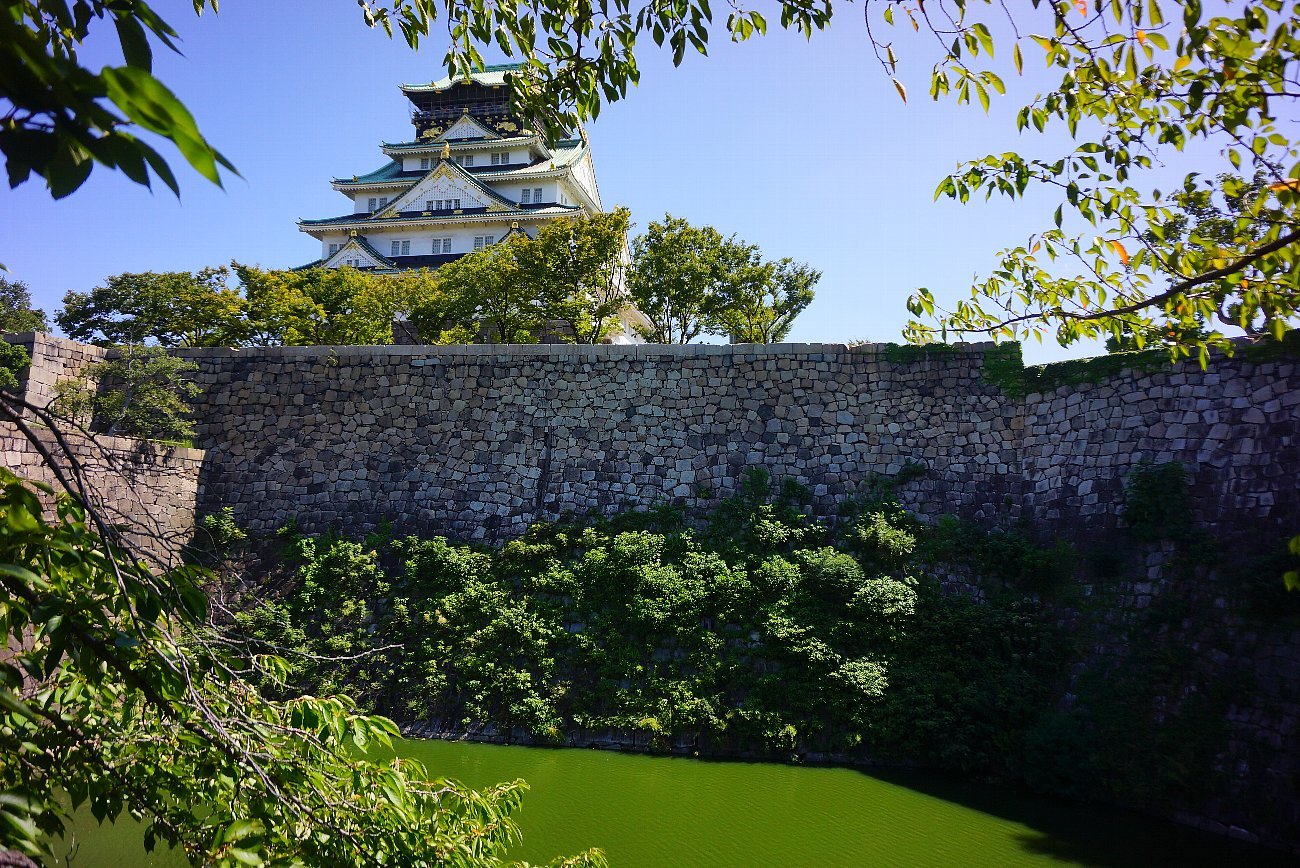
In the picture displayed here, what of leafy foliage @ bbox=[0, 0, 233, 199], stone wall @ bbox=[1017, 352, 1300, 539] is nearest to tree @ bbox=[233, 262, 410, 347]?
stone wall @ bbox=[1017, 352, 1300, 539]

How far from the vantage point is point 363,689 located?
8.45 m

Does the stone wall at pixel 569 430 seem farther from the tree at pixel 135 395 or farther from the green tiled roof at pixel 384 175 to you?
the green tiled roof at pixel 384 175

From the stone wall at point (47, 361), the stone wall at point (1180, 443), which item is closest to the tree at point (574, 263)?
the stone wall at point (47, 361)

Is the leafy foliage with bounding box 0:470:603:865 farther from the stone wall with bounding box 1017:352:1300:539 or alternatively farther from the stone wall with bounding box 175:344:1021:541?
the stone wall with bounding box 175:344:1021:541

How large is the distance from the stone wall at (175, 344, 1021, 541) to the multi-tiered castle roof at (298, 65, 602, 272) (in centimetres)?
875

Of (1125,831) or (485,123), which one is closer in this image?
(1125,831)

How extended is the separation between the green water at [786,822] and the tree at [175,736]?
3.65 meters

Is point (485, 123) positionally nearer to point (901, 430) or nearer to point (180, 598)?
point (901, 430)

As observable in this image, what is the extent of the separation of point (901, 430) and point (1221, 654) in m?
4.04

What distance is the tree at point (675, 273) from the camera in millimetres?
15242

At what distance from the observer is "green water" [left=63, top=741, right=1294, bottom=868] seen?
219 inches

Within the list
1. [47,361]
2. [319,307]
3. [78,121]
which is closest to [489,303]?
[319,307]

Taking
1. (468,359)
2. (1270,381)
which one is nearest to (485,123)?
(468,359)

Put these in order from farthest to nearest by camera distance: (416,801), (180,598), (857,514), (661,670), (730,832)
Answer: (857,514)
(661,670)
(730,832)
(416,801)
(180,598)
